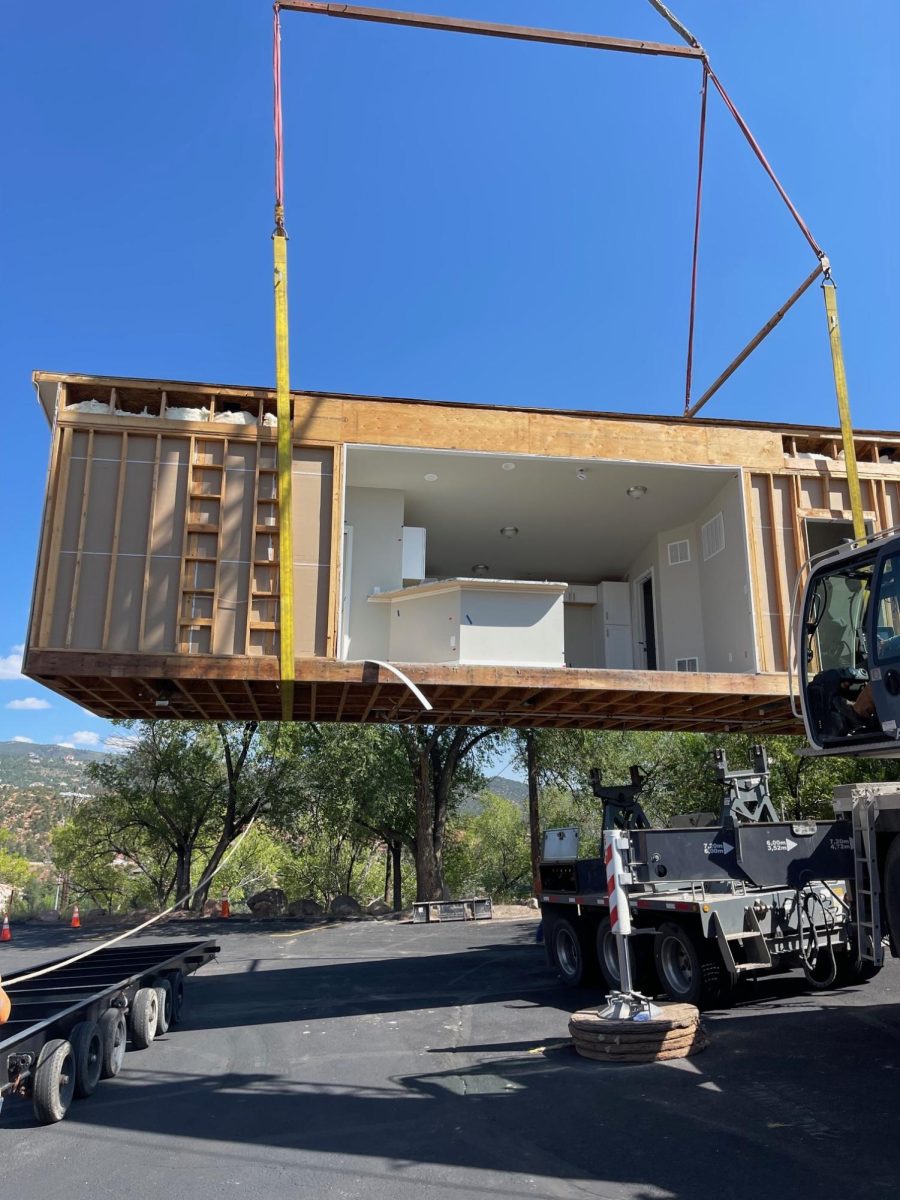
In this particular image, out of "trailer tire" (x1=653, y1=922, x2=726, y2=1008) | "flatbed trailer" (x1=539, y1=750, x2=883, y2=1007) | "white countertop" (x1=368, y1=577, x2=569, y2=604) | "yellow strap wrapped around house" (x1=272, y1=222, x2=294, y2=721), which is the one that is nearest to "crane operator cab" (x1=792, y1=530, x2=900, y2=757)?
"flatbed trailer" (x1=539, y1=750, x2=883, y2=1007)

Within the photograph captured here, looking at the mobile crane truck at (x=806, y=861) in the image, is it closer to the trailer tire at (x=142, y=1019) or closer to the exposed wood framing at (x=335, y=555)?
the exposed wood framing at (x=335, y=555)

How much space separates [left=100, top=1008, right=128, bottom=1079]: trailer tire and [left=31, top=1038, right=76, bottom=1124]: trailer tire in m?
0.88

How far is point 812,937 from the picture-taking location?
832cm

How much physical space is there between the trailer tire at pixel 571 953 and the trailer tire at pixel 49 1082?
266 inches

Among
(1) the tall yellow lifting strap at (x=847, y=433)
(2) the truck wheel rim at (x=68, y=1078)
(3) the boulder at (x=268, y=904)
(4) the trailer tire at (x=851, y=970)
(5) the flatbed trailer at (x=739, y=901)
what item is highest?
(1) the tall yellow lifting strap at (x=847, y=433)

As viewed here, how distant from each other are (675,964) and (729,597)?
19.7 feet

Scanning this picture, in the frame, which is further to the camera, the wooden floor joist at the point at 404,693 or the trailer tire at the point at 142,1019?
the wooden floor joist at the point at 404,693

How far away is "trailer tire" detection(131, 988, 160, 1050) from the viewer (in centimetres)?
824

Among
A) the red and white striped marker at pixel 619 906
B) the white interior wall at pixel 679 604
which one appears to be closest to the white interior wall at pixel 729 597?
the white interior wall at pixel 679 604

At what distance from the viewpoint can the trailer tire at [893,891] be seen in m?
6.32

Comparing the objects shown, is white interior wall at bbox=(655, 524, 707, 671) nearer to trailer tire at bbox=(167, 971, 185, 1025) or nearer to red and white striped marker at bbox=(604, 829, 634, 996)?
red and white striped marker at bbox=(604, 829, 634, 996)

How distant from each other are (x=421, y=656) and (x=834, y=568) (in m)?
6.79

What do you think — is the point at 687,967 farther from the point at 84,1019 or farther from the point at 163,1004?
the point at 84,1019

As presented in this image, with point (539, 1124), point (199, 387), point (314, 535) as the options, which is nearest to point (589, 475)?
point (314, 535)
